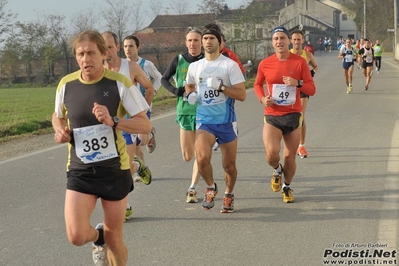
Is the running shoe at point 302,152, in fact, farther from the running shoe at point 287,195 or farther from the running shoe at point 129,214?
the running shoe at point 129,214

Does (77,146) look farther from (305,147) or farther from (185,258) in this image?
(305,147)

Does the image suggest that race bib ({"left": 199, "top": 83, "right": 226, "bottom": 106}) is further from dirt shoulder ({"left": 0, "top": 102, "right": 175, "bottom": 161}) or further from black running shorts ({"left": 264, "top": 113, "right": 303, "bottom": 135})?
dirt shoulder ({"left": 0, "top": 102, "right": 175, "bottom": 161})

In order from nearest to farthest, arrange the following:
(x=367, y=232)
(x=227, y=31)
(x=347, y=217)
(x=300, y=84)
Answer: (x=367, y=232) < (x=347, y=217) < (x=300, y=84) < (x=227, y=31)

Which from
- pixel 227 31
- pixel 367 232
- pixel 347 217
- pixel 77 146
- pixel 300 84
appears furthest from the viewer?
pixel 227 31

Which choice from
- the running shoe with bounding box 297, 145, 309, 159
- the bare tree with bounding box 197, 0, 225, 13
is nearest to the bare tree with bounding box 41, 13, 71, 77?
the bare tree with bounding box 197, 0, 225, 13

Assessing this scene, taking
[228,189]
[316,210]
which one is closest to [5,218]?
[228,189]

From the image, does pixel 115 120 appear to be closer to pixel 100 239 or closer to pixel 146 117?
pixel 146 117

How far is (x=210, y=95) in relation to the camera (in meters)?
7.30

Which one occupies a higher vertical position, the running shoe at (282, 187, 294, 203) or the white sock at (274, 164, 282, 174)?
the white sock at (274, 164, 282, 174)

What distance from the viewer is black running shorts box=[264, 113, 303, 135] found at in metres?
7.97

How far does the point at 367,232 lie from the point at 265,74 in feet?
8.17

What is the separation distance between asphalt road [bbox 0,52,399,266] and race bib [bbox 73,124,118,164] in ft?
4.20

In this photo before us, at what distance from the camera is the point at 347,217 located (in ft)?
23.2

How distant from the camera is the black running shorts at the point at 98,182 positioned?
480 cm
